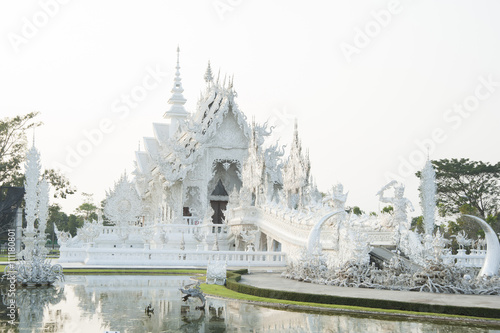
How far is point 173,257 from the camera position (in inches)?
842

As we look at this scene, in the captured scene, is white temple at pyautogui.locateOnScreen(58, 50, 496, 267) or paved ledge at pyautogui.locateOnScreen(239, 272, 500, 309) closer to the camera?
paved ledge at pyautogui.locateOnScreen(239, 272, 500, 309)

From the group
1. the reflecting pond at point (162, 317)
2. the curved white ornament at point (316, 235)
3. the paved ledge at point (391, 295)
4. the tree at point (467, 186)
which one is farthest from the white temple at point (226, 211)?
the tree at point (467, 186)

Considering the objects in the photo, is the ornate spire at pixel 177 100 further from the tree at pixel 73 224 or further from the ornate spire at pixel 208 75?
the tree at pixel 73 224

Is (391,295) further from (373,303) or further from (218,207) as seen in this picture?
(218,207)

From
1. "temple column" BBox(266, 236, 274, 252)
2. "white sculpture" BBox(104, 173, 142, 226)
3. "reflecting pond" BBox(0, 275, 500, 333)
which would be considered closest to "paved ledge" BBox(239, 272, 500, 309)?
"reflecting pond" BBox(0, 275, 500, 333)

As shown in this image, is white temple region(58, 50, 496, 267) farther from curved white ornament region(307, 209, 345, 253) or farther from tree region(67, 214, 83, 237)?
tree region(67, 214, 83, 237)

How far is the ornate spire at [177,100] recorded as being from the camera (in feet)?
141

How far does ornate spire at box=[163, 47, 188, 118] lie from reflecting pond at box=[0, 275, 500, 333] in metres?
30.1

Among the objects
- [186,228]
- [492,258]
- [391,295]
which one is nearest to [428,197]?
[186,228]

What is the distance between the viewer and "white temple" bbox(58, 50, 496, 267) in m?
18.9

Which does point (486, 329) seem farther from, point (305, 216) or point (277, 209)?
point (277, 209)

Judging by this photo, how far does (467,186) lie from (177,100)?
68.3 feet

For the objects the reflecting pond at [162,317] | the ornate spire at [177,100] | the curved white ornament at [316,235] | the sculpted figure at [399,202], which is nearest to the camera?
the reflecting pond at [162,317]

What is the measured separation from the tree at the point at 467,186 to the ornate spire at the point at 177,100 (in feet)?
60.2
